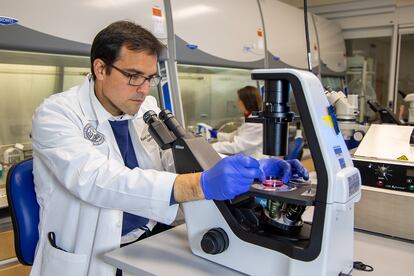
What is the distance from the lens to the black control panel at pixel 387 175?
3.76 feet

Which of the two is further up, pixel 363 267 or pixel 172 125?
pixel 172 125

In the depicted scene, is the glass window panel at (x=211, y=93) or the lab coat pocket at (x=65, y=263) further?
the glass window panel at (x=211, y=93)

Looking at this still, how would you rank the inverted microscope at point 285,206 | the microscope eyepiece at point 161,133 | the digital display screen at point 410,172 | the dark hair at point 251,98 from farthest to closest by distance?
the dark hair at point 251,98 → the digital display screen at point 410,172 → the microscope eyepiece at point 161,133 → the inverted microscope at point 285,206

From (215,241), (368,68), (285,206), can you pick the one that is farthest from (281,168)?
(368,68)

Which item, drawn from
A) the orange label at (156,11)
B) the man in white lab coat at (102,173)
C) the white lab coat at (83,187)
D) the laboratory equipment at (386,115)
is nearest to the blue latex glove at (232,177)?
the man in white lab coat at (102,173)

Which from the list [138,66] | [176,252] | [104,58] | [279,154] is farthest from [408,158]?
[104,58]

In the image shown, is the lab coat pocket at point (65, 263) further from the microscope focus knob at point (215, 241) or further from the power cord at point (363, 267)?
the power cord at point (363, 267)

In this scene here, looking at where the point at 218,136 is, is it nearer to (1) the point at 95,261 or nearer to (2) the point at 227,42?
(2) the point at 227,42

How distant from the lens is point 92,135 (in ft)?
3.83

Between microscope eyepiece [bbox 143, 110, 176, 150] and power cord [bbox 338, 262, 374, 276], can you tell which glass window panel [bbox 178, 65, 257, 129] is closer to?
microscope eyepiece [bbox 143, 110, 176, 150]

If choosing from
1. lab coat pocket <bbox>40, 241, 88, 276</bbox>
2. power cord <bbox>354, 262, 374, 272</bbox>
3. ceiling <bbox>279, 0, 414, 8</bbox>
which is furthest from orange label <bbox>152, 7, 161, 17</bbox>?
ceiling <bbox>279, 0, 414, 8</bbox>

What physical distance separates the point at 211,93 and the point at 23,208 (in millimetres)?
2297

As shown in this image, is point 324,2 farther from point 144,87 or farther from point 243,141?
point 144,87

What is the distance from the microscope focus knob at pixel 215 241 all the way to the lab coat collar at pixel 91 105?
1.78ft
